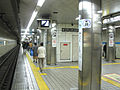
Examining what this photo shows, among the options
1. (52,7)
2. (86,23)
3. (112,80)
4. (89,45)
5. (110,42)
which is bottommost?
(112,80)

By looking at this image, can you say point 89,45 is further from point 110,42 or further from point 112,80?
point 110,42

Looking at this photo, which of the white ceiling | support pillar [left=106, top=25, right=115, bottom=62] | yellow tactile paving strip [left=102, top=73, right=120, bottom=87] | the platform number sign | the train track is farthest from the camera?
support pillar [left=106, top=25, right=115, bottom=62]

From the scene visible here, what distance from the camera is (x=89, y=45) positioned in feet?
11.7

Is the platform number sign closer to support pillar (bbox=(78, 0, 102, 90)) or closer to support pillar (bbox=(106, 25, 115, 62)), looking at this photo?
support pillar (bbox=(78, 0, 102, 90))

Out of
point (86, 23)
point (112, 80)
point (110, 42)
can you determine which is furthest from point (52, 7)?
point (110, 42)

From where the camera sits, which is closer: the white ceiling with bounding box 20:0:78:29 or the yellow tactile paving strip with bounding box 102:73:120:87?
the yellow tactile paving strip with bounding box 102:73:120:87

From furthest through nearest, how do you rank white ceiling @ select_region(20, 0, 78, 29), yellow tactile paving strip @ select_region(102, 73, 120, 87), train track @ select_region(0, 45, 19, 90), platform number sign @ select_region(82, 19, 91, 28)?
white ceiling @ select_region(20, 0, 78, 29)
yellow tactile paving strip @ select_region(102, 73, 120, 87)
train track @ select_region(0, 45, 19, 90)
platform number sign @ select_region(82, 19, 91, 28)

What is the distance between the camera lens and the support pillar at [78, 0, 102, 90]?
357cm

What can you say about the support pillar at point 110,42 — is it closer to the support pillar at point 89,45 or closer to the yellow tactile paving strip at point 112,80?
the yellow tactile paving strip at point 112,80

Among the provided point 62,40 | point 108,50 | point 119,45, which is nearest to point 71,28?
point 62,40

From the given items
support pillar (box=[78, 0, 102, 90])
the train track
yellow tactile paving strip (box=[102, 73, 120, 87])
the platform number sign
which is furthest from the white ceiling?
yellow tactile paving strip (box=[102, 73, 120, 87])

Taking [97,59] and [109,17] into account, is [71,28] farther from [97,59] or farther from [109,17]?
[97,59]

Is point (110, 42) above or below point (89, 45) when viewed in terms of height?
above

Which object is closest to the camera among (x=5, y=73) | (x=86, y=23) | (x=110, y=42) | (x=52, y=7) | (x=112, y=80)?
(x=86, y=23)
